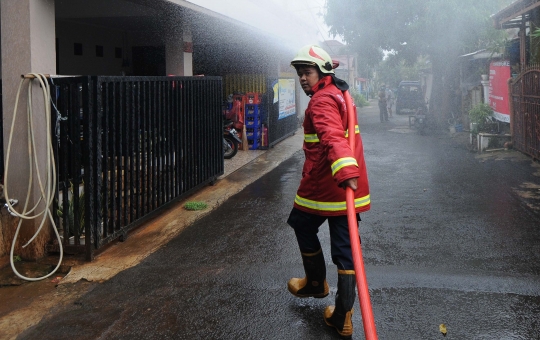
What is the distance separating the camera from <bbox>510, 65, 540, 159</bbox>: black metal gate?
1151 cm

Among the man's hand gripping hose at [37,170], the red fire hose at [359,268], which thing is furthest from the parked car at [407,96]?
the red fire hose at [359,268]

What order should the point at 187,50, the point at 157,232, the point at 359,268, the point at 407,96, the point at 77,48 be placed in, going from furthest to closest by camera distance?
the point at 407,96 → the point at 77,48 → the point at 187,50 → the point at 157,232 → the point at 359,268

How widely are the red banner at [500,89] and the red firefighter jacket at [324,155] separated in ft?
38.1

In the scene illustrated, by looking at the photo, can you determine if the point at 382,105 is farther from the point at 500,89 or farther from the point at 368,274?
the point at 368,274

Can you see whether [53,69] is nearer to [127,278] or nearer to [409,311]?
[127,278]

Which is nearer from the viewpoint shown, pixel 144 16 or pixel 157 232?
pixel 157 232

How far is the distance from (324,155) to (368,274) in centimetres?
162

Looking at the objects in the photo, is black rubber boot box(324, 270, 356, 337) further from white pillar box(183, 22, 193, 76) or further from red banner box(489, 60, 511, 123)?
red banner box(489, 60, 511, 123)

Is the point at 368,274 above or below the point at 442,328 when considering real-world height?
above

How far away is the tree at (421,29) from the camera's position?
21062 millimetres

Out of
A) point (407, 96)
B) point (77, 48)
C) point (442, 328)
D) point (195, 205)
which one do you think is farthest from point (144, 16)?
point (407, 96)

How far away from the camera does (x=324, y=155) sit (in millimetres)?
3926

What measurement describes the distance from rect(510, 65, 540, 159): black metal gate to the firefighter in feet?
28.7

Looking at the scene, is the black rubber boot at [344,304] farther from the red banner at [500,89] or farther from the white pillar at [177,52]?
the red banner at [500,89]
